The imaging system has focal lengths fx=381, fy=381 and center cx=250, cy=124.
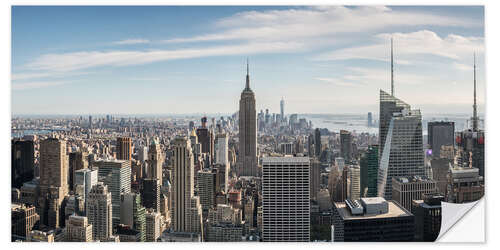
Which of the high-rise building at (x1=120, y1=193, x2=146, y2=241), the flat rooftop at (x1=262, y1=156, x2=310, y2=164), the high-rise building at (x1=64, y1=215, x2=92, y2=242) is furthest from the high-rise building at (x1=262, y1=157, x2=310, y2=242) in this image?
the high-rise building at (x1=64, y1=215, x2=92, y2=242)

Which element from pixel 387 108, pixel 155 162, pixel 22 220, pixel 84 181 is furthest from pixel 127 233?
pixel 387 108

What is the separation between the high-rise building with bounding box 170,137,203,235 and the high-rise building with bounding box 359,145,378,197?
1.83 metres

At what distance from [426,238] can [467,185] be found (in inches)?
26.9

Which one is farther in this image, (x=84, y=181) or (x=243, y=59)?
(x=84, y=181)

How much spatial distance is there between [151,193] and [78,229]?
1.31 meters

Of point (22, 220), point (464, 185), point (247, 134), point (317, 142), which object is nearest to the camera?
point (22, 220)

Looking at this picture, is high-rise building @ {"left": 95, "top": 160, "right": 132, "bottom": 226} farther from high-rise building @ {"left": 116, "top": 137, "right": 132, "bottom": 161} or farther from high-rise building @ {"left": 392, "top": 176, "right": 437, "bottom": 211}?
high-rise building @ {"left": 392, "top": 176, "right": 437, "bottom": 211}

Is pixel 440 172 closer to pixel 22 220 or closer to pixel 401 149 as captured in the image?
pixel 401 149

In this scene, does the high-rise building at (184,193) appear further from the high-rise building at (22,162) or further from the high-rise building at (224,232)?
the high-rise building at (22,162)

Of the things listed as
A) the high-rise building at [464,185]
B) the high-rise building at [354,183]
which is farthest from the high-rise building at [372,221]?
the high-rise building at [464,185]

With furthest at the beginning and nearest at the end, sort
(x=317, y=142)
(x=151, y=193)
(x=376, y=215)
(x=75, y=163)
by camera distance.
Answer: (x=151, y=193)
(x=317, y=142)
(x=75, y=163)
(x=376, y=215)

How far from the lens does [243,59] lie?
3.61m
